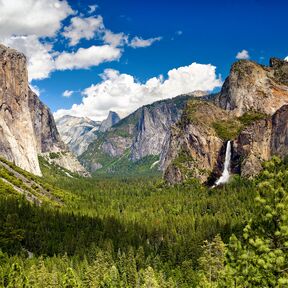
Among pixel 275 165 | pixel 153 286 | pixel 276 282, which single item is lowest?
pixel 153 286

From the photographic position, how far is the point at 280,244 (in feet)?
81.8

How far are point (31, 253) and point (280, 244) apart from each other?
14106cm

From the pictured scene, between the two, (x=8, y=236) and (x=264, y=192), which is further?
(x=8, y=236)

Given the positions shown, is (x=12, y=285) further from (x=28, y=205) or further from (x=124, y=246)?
(x=28, y=205)

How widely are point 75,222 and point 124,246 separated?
1333 inches

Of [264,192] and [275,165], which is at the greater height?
[275,165]

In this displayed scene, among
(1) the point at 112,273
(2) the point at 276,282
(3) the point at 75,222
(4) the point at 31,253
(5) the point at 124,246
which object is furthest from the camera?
(3) the point at 75,222

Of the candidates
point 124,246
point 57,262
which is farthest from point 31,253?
point 124,246

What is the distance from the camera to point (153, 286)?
93.2m

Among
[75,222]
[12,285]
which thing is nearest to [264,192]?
[12,285]

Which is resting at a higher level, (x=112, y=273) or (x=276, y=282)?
(x=276, y=282)

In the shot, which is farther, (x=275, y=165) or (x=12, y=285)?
(x=12, y=285)

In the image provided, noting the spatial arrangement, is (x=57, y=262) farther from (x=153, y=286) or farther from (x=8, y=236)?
(x=153, y=286)

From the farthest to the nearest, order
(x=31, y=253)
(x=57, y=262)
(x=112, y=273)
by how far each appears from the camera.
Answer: (x=31, y=253), (x=57, y=262), (x=112, y=273)
